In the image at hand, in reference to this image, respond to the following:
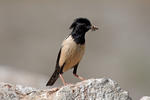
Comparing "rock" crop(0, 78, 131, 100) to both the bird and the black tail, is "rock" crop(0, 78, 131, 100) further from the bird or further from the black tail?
the black tail

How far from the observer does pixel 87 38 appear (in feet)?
104

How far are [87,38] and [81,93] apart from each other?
20.5 metres

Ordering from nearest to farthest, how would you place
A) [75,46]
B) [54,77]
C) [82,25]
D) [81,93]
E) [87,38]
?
[81,93], [75,46], [82,25], [54,77], [87,38]

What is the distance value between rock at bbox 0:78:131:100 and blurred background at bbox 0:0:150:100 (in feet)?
25.7

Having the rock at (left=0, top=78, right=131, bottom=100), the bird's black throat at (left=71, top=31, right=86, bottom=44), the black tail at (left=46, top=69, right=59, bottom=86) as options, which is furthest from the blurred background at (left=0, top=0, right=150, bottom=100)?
the rock at (left=0, top=78, right=131, bottom=100)

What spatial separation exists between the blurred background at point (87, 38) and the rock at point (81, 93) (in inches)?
308

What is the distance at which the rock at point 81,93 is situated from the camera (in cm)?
1122

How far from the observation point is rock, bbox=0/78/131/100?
11.2m

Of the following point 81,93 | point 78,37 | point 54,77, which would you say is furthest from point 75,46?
point 81,93

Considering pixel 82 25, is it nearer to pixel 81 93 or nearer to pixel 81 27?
pixel 81 27

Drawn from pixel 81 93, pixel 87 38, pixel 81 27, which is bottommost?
pixel 81 93

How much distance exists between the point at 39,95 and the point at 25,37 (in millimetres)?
21893

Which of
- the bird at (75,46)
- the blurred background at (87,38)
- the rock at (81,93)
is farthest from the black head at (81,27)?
the blurred background at (87,38)

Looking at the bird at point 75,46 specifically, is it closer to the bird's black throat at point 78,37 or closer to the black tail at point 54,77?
the bird's black throat at point 78,37
